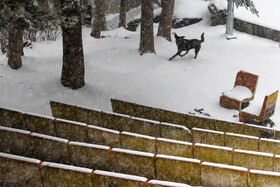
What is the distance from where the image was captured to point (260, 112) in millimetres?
9773

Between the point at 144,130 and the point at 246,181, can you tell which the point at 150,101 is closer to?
the point at 144,130

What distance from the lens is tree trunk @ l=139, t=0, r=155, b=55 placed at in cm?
1395

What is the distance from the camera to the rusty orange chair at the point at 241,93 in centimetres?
1077

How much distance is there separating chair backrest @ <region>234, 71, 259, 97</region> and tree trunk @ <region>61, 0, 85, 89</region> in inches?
194

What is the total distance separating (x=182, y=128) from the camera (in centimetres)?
731

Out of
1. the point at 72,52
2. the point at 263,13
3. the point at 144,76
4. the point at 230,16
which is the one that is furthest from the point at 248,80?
the point at 263,13

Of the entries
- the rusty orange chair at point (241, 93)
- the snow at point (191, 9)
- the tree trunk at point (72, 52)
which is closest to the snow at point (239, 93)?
the rusty orange chair at point (241, 93)

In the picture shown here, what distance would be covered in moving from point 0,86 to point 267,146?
781 cm

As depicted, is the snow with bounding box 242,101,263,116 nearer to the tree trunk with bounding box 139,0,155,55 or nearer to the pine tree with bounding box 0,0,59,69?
the tree trunk with bounding box 139,0,155,55

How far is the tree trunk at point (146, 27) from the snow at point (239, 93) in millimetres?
4347

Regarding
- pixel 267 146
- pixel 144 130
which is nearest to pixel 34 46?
pixel 144 130

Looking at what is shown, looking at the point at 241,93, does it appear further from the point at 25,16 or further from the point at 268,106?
the point at 25,16

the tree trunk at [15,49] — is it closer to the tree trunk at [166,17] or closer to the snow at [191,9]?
the tree trunk at [166,17]

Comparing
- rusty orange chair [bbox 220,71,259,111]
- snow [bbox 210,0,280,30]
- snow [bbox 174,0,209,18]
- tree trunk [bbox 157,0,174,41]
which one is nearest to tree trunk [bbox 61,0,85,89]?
rusty orange chair [bbox 220,71,259,111]
